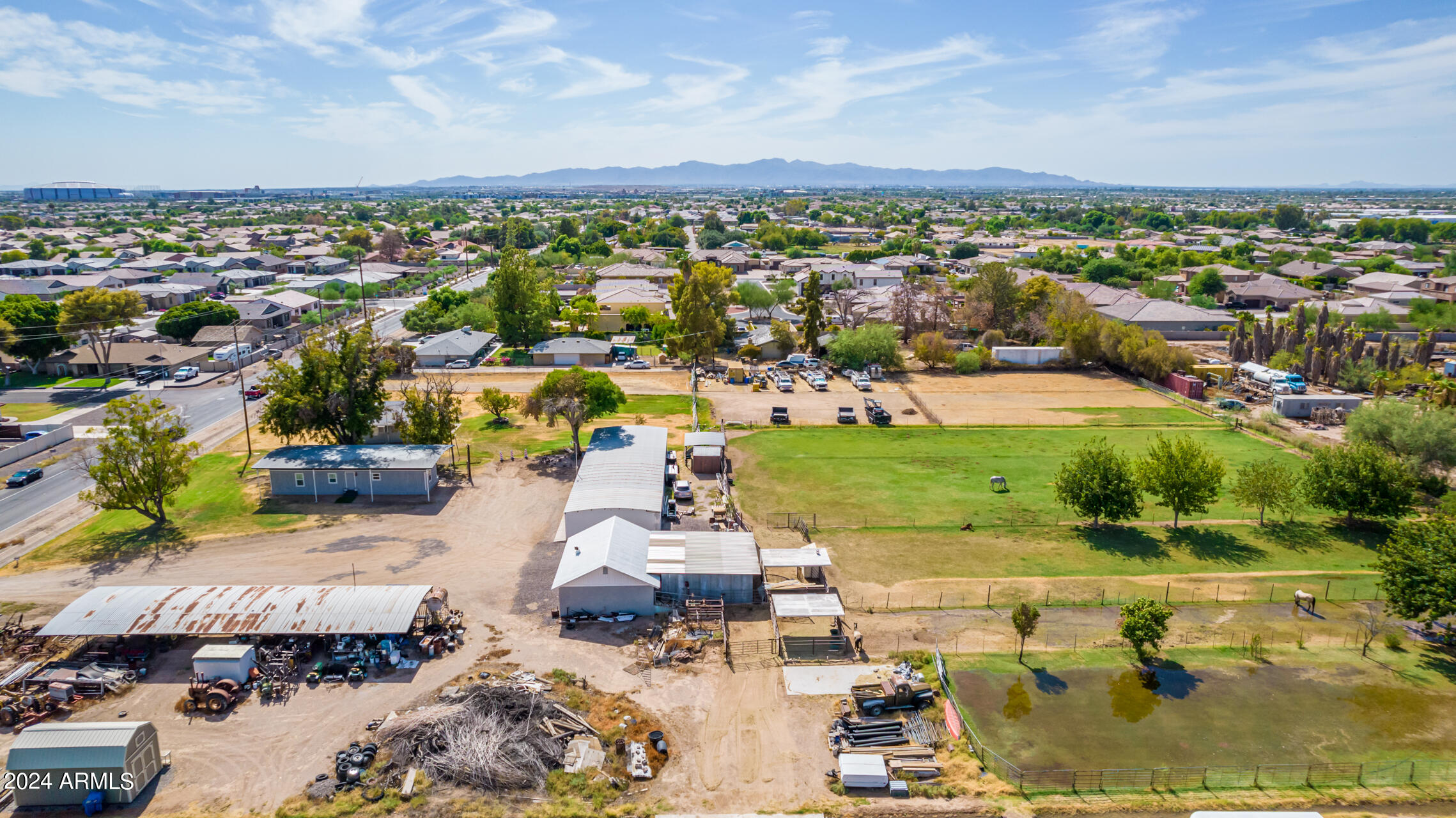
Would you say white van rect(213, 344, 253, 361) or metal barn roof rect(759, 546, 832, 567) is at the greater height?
white van rect(213, 344, 253, 361)

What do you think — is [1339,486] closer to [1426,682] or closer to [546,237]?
[1426,682]

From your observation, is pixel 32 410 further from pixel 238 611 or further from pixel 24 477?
pixel 238 611

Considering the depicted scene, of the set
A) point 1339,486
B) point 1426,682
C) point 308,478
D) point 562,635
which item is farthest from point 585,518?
point 1339,486

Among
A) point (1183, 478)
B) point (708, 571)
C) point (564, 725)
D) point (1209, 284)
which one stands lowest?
point (564, 725)

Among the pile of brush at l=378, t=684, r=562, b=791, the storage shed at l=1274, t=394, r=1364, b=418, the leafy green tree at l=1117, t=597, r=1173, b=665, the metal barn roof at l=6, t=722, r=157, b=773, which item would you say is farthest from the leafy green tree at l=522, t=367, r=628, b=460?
the storage shed at l=1274, t=394, r=1364, b=418

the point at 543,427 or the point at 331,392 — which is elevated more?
the point at 331,392

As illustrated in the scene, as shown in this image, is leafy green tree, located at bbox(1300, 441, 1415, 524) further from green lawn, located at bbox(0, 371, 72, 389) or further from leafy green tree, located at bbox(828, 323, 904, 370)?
green lawn, located at bbox(0, 371, 72, 389)

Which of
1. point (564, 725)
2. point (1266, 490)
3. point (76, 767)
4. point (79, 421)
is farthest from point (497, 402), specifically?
point (1266, 490)
